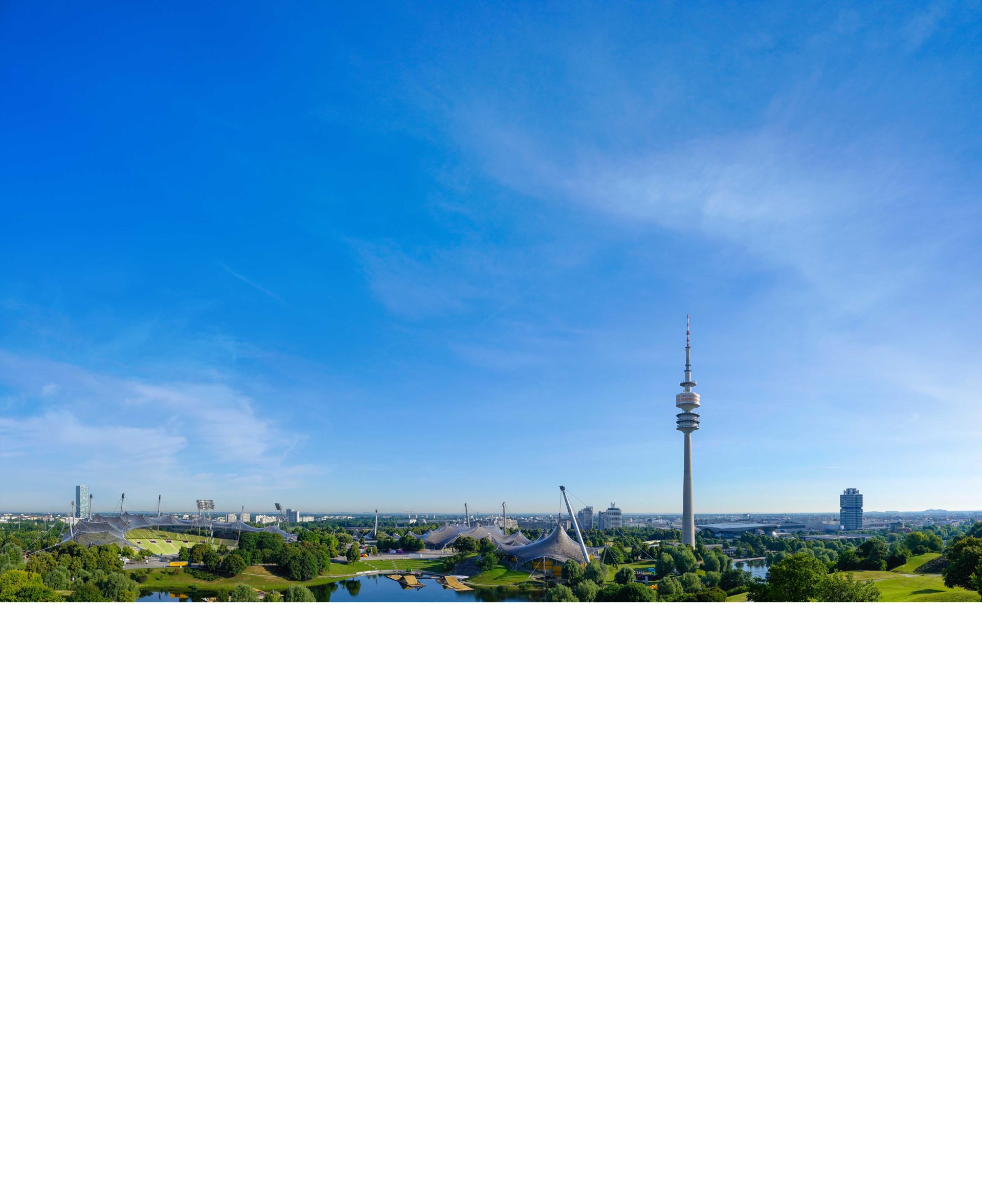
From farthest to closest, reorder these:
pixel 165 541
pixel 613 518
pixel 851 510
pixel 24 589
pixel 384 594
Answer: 1. pixel 613 518
2. pixel 851 510
3. pixel 165 541
4. pixel 384 594
5. pixel 24 589

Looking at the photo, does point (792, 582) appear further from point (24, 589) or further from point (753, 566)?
point (24, 589)

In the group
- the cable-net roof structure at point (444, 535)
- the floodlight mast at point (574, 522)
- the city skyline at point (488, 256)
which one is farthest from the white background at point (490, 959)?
the city skyline at point (488, 256)

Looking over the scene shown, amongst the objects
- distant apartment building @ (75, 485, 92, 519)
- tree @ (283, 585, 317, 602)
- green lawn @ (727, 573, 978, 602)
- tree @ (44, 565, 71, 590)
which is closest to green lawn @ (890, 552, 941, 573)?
green lawn @ (727, 573, 978, 602)

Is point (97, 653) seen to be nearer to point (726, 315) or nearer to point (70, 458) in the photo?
point (70, 458)

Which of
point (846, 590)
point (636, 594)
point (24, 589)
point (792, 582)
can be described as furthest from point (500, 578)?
point (24, 589)

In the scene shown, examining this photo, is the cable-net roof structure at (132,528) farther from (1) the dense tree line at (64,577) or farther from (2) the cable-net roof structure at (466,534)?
(2) the cable-net roof structure at (466,534)

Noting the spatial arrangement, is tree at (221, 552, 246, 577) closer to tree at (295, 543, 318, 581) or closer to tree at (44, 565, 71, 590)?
tree at (295, 543, 318, 581)

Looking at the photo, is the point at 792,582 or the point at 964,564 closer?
the point at 964,564
